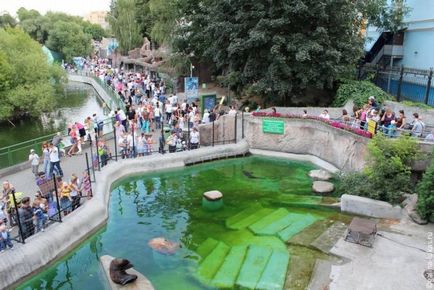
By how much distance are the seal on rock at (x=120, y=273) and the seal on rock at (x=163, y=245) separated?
5.80 feet

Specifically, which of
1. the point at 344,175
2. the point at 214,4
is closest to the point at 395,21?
the point at 214,4

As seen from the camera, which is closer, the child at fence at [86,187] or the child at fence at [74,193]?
the child at fence at [74,193]

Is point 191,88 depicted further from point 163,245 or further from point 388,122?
point 163,245

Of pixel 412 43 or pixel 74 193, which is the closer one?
pixel 74 193

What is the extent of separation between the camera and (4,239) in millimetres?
12102

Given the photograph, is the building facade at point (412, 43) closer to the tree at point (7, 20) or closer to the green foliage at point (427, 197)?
the green foliage at point (427, 197)

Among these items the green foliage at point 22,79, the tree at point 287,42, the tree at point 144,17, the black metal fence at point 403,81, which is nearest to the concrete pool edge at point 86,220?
the tree at point 287,42

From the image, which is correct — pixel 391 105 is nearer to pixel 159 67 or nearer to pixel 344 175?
pixel 344 175

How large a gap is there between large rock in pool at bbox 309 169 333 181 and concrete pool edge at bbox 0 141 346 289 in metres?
1.09

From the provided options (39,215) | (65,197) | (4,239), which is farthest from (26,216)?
(65,197)

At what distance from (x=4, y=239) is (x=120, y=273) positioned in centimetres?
363

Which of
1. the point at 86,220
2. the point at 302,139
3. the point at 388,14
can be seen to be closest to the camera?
the point at 86,220

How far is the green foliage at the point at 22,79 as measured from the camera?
114 feet

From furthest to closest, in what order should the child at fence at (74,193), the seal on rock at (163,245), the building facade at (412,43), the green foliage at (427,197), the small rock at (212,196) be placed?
the building facade at (412,43) → the small rock at (212,196) → the child at fence at (74,193) → the green foliage at (427,197) → the seal on rock at (163,245)
